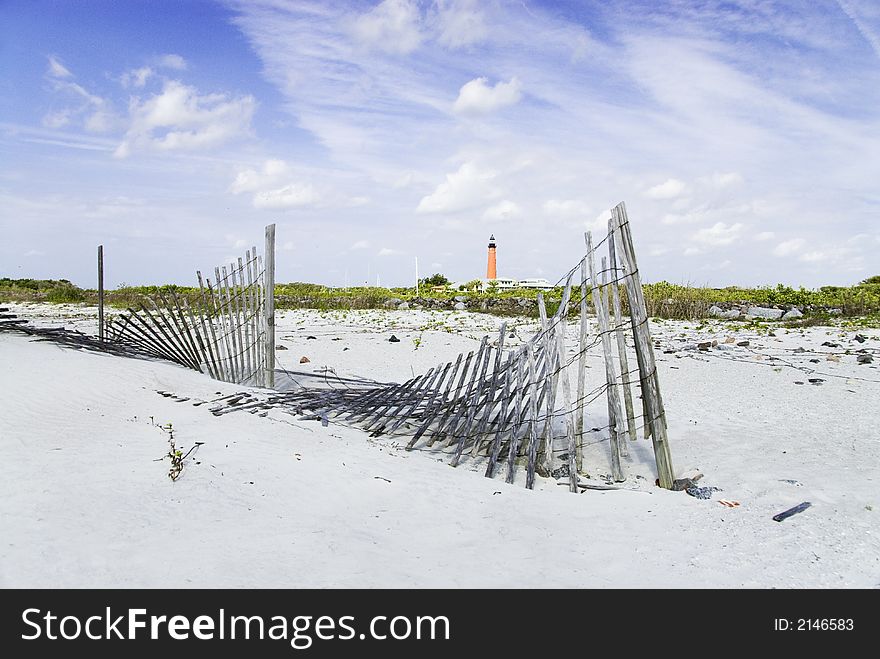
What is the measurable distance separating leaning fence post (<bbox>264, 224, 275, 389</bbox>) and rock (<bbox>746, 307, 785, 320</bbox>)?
15685 millimetres

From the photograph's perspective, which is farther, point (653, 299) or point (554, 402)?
point (653, 299)

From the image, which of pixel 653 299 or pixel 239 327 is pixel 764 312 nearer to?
pixel 653 299

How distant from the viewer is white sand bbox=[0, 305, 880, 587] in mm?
3070

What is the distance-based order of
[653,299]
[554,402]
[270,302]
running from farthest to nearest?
[653,299] < [270,302] < [554,402]

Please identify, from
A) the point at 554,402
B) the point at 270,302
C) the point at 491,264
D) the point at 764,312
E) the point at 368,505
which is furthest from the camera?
the point at 491,264

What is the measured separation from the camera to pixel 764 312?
18719mm

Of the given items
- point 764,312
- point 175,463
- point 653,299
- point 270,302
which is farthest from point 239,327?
point 764,312

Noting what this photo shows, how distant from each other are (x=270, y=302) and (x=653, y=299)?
48.5 ft

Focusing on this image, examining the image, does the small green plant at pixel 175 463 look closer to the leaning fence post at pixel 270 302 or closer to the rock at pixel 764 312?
the leaning fence post at pixel 270 302

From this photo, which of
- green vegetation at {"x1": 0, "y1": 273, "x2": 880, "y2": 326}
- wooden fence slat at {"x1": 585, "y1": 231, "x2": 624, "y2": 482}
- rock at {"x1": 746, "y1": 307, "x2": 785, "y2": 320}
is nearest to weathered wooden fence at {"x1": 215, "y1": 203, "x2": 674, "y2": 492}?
wooden fence slat at {"x1": 585, "y1": 231, "x2": 624, "y2": 482}

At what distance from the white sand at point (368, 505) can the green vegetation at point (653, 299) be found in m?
10.5
